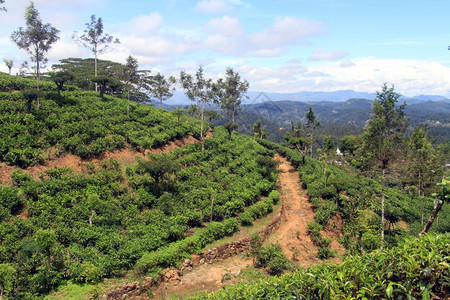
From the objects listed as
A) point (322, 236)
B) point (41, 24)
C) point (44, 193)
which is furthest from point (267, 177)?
point (41, 24)

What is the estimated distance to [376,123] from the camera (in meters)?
15.3

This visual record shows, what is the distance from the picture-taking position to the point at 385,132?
15406 millimetres

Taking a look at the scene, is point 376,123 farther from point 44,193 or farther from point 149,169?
point 44,193

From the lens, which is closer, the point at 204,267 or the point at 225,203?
the point at 204,267

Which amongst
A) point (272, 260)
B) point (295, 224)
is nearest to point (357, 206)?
point (295, 224)

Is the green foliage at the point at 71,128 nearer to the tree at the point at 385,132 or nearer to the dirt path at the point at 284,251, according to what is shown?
the dirt path at the point at 284,251

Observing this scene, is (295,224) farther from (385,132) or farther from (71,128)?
(71,128)

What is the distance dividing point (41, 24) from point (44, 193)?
12.9 m

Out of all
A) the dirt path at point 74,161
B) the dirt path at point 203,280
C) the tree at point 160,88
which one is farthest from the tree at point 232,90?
the dirt path at point 203,280

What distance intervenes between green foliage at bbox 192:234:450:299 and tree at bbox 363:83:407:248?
34.7 ft

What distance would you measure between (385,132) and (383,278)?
12.9 m

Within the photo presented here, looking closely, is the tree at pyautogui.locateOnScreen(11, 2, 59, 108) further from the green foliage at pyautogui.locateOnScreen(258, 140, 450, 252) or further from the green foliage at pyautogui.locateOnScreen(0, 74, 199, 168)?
the green foliage at pyautogui.locateOnScreen(258, 140, 450, 252)

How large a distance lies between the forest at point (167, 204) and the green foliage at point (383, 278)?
0.09ft

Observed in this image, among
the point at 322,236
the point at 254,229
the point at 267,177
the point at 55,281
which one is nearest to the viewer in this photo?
the point at 55,281
